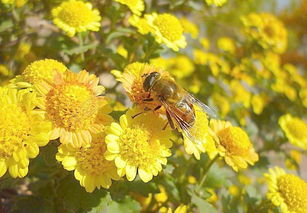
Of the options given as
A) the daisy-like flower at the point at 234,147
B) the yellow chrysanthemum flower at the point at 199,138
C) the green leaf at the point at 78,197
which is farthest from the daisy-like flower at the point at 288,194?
the green leaf at the point at 78,197

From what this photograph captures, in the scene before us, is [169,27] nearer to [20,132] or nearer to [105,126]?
[105,126]

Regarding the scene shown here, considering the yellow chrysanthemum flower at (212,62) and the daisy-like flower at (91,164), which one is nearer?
the daisy-like flower at (91,164)

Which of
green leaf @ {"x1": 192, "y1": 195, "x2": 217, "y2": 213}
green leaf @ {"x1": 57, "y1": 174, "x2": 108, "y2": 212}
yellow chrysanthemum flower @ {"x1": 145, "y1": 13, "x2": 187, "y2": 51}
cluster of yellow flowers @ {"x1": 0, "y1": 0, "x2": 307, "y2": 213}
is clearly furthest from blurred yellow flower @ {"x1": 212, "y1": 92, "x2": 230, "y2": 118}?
green leaf @ {"x1": 57, "y1": 174, "x2": 108, "y2": 212}

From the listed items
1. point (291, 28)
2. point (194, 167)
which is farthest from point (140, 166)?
point (291, 28)

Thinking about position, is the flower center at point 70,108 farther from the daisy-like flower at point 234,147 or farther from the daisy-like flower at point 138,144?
the daisy-like flower at point 234,147

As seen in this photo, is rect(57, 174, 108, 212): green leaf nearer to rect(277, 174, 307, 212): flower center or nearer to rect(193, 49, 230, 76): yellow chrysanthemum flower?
rect(277, 174, 307, 212): flower center
